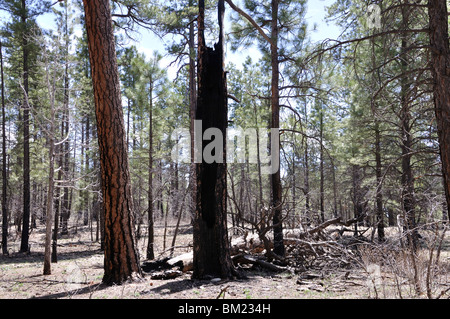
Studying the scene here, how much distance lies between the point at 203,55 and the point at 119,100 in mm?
1838

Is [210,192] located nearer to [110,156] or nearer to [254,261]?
[110,156]

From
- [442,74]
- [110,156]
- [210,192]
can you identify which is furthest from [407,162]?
[110,156]

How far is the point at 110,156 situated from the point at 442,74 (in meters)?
5.75

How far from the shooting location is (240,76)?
25.2 metres

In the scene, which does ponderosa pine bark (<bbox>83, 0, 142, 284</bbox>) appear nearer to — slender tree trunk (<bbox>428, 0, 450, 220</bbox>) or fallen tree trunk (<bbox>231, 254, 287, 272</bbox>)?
fallen tree trunk (<bbox>231, 254, 287, 272</bbox>)

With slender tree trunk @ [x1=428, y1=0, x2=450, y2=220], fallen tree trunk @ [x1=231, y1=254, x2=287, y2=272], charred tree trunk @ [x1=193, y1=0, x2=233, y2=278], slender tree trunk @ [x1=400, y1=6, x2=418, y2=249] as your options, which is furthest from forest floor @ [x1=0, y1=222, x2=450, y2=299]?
slender tree trunk @ [x1=428, y1=0, x2=450, y2=220]

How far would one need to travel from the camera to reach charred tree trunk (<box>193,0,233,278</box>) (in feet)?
20.5

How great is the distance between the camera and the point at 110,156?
6.12m

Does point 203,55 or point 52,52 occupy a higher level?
point 52,52

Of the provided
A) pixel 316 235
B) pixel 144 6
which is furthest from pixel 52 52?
pixel 316 235

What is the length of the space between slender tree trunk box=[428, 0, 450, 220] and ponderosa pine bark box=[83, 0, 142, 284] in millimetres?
5404
